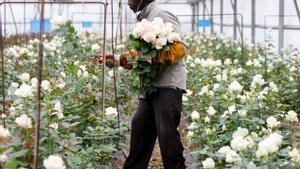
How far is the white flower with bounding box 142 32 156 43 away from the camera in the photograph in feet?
11.4

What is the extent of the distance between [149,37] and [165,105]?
0.46 meters

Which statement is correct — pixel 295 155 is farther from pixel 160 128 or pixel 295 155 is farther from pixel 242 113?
pixel 242 113

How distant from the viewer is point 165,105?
12.0 feet

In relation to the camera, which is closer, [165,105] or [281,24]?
[165,105]

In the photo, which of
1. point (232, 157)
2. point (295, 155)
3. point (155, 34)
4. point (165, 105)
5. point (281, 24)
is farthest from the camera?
point (281, 24)

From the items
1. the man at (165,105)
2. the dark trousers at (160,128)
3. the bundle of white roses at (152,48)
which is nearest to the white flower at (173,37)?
the bundle of white roses at (152,48)

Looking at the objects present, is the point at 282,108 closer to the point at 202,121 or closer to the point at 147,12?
the point at 202,121

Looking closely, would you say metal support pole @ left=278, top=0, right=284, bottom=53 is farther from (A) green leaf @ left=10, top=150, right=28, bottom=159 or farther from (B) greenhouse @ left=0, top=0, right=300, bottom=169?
(A) green leaf @ left=10, top=150, right=28, bottom=159

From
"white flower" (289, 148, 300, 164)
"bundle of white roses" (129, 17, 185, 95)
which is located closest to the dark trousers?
"bundle of white roses" (129, 17, 185, 95)

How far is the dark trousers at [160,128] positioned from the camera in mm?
3672

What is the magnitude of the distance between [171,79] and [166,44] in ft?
0.81

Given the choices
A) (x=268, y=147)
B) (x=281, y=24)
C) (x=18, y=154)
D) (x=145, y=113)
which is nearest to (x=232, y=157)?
(x=268, y=147)

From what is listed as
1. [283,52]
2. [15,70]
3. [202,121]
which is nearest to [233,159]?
[202,121]

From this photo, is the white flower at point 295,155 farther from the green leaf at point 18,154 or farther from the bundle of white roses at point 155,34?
the bundle of white roses at point 155,34
